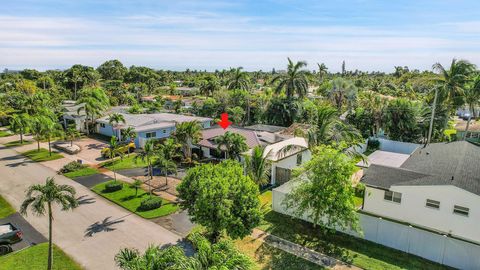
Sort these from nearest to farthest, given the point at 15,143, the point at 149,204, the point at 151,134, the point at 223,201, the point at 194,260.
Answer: the point at 194,260 < the point at 223,201 < the point at 149,204 < the point at 151,134 < the point at 15,143

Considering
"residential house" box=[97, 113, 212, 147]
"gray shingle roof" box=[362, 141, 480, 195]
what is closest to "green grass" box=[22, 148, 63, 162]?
"residential house" box=[97, 113, 212, 147]

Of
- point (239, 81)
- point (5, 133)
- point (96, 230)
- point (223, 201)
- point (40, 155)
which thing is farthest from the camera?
point (239, 81)

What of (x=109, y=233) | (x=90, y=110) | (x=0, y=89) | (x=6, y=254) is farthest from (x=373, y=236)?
(x=0, y=89)

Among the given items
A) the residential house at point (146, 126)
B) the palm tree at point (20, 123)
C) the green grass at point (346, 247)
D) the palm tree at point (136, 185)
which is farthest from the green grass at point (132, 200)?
the palm tree at point (20, 123)

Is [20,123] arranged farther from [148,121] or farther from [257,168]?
[257,168]

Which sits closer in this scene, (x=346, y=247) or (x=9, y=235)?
(x=9, y=235)

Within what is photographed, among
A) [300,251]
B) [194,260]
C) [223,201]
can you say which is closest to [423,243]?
[300,251]

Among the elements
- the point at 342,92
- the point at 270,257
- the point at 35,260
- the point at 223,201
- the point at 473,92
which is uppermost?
the point at 473,92

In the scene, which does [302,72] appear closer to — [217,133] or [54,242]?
[217,133]
